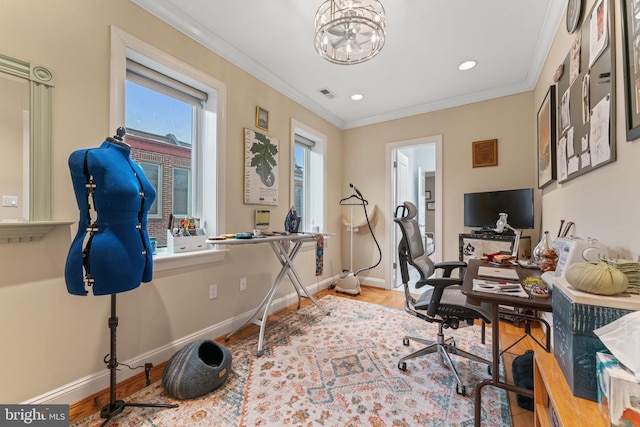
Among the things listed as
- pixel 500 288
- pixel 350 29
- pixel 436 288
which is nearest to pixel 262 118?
→ pixel 350 29

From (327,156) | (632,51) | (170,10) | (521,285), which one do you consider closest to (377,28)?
(632,51)

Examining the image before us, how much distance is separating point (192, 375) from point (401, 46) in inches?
119

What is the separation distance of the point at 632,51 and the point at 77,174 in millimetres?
2360

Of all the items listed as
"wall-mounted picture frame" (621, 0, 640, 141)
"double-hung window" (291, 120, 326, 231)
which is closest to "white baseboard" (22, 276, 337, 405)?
"double-hung window" (291, 120, 326, 231)

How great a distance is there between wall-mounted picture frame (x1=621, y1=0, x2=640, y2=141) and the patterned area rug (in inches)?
60.0

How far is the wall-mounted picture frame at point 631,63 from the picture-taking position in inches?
36.8

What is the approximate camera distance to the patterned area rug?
139cm

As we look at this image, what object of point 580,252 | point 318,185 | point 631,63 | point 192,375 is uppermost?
point 631,63

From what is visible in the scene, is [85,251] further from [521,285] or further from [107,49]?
[521,285]

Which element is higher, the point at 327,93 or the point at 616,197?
the point at 327,93

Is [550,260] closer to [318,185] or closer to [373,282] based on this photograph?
[373,282]

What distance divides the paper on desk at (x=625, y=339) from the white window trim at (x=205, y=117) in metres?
2.20

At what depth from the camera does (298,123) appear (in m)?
3.32

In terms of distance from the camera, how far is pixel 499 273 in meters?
1.52
